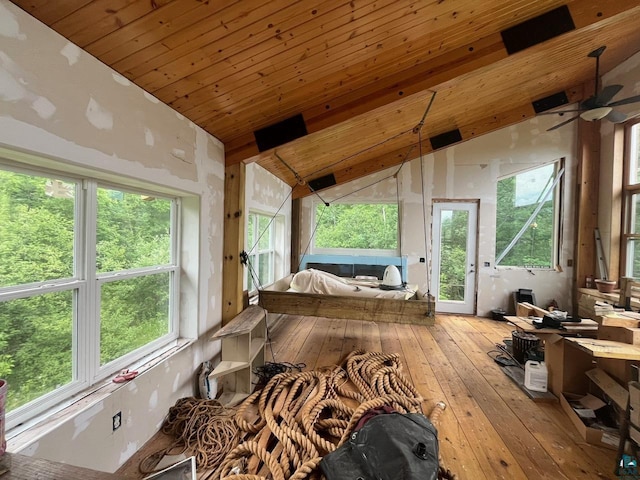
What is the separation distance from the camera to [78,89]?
4.30ft

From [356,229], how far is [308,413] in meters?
3.90

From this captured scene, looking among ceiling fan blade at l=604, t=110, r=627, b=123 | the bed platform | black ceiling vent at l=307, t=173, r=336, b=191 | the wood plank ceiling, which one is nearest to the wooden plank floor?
the bed platform

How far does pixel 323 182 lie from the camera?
513cm

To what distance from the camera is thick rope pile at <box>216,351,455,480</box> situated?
5.25 ft

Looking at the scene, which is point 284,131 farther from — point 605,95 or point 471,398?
point 605,95

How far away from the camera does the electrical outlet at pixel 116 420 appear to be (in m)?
1.56

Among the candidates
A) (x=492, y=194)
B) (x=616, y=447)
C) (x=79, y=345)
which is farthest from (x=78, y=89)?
(x=492, y=194)

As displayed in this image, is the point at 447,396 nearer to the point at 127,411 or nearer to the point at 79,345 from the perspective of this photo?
the point at 127,411

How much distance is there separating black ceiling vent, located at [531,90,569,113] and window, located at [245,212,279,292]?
4.75m

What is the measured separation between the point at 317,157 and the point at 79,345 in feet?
11.5

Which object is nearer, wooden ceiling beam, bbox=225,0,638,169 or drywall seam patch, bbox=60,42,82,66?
drywall seam patch, bbox=60,42,82,66

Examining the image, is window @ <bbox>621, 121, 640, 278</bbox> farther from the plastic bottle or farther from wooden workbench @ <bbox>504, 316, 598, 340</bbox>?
the plastic bottle

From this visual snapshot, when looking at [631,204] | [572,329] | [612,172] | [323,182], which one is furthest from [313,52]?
[631,204]

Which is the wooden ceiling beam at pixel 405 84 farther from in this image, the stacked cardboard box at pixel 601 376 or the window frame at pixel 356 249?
the window frame at pixel 356 249
